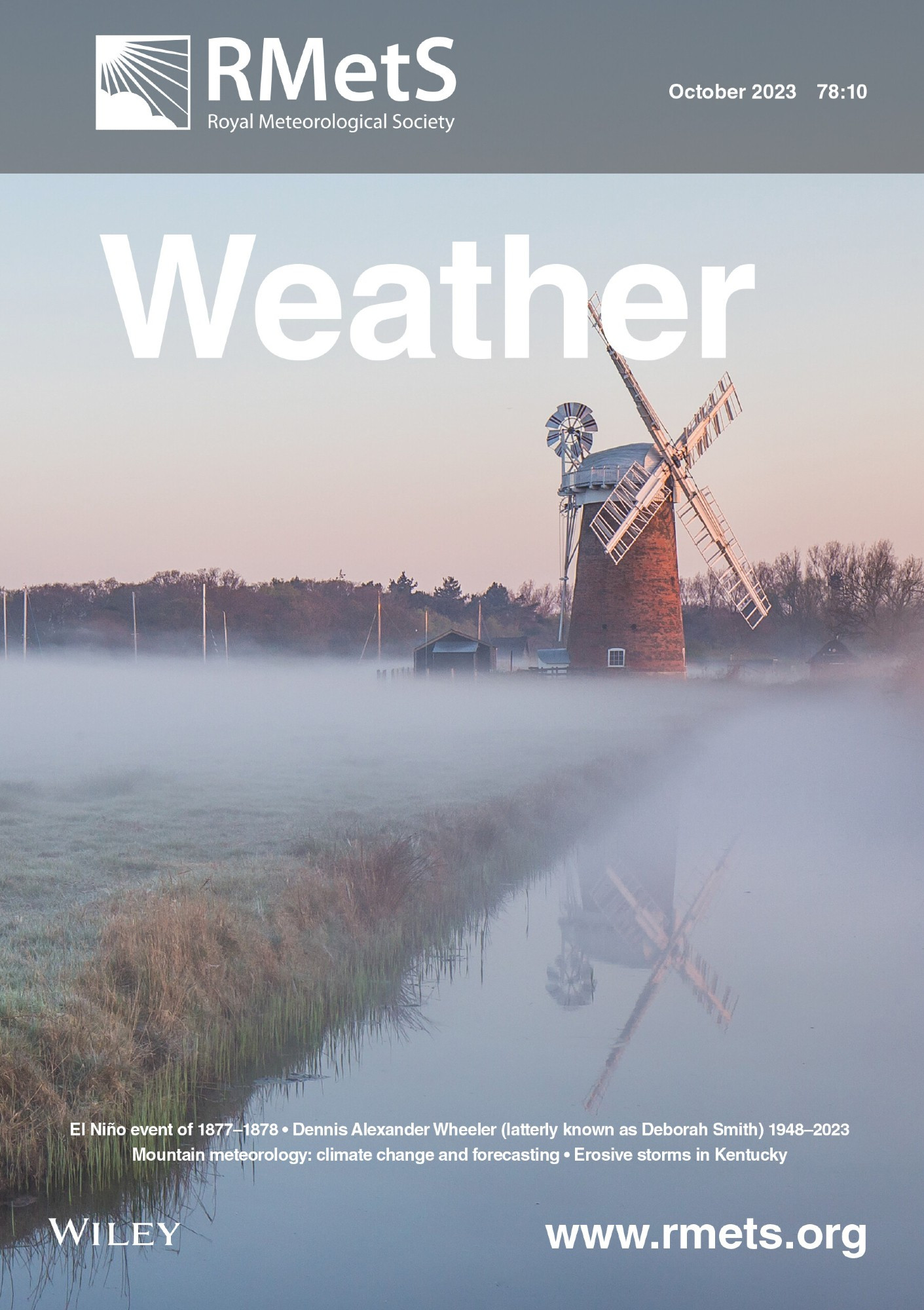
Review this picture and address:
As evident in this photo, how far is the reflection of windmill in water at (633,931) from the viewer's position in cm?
918

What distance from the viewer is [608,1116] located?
23.0 feet

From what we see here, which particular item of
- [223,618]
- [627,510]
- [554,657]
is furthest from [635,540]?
[223,618]

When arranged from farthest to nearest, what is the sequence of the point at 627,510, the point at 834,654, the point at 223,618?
1. the point at 223,618
2. the point at 834,654
3. the point at 627,510

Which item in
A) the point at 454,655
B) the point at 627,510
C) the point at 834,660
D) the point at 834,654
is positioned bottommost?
the point at 834,660

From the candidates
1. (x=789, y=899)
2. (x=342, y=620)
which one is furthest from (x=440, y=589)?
(x=789, y=899)

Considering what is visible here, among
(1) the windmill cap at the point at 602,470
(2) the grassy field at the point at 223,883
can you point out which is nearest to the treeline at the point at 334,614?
(1) the windmill cap at the point at 602,470

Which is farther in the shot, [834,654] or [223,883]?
[834,654]

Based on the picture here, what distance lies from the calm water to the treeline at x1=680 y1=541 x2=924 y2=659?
59.6m

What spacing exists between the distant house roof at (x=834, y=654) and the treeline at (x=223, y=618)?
23.9 meters

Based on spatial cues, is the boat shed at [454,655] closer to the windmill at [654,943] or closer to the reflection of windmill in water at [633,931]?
the reflection of windmill in water at [633,931]

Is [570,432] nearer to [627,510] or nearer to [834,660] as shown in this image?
[627,510]

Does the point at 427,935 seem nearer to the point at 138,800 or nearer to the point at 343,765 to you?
the point at 138,800

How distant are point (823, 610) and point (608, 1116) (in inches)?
3064

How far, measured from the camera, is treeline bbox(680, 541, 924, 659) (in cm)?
6919
